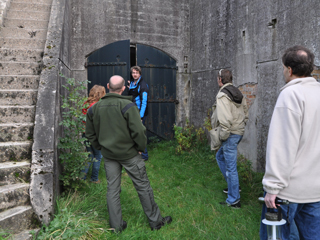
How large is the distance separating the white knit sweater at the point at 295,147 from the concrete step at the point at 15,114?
3.13 m

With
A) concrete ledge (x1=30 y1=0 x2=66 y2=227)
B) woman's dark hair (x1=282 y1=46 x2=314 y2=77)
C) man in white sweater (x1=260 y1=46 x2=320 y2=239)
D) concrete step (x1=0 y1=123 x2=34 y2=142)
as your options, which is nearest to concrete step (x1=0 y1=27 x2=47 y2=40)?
concrete ledge (x1=30 y1=0 x2=66 y2=227)

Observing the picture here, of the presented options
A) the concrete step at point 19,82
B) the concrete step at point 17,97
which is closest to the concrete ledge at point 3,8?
the concrete step at point 19,82

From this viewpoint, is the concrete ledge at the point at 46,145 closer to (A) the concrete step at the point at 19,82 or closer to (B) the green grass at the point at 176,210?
(B) the green grass at the point at 176,210

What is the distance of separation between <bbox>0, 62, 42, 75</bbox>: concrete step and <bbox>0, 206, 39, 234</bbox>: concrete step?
224 centimetres

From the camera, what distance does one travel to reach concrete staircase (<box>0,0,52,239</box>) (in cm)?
299

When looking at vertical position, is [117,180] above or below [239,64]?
below

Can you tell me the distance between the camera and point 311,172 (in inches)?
77.5

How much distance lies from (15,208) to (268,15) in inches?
182

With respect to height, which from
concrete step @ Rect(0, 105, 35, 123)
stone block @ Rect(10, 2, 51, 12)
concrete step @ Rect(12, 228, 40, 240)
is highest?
stone block @ Rect(10, 2, 51, 12)

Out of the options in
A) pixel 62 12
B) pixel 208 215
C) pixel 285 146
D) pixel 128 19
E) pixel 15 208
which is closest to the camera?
pixel 285 146

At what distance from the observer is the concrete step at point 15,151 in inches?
135

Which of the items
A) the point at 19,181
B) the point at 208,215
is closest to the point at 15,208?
the point at 19,181

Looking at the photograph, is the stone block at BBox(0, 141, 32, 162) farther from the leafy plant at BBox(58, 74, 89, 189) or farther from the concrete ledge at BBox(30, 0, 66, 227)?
the leafy plant at BBox(58, 74, 89, 189)

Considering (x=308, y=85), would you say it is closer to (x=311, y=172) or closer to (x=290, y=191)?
(x=311, y=172)
